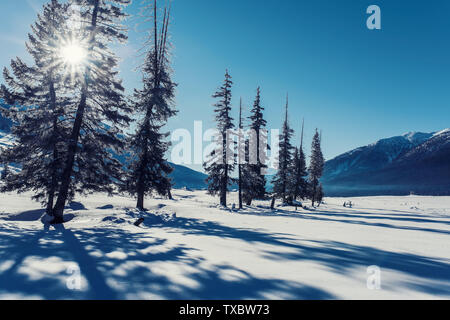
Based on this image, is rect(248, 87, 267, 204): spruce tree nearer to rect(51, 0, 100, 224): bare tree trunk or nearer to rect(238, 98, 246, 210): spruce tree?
rect(238, 98, 246, 210): spruce tree

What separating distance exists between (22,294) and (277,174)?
29.4 m

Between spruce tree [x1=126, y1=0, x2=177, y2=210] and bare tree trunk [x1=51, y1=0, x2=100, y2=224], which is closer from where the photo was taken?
bare tree trunk [x1=51, y1=0, x2=100, y2=224]

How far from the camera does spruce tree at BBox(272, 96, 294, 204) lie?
2891 centimetres

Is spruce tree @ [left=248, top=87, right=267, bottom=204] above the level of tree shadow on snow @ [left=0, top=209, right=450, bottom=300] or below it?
above

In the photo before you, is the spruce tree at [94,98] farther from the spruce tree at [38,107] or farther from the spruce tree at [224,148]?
the spruce tree at [224,148]

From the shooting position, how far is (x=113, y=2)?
37.5 ft

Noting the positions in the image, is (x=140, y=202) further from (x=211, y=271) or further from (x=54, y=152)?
(x=211, y=271)

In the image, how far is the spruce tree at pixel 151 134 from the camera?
1664cm

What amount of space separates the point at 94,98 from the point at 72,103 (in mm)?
1167

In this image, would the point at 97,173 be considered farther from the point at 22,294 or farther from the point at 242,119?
the point at 242,119

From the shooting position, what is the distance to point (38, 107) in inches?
515

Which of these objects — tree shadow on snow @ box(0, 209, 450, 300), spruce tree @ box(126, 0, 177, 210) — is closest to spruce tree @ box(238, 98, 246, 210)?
spruce tree @ box(126, 0, 177, 210)

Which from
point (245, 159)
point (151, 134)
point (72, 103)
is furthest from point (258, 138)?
point (72, 103)
